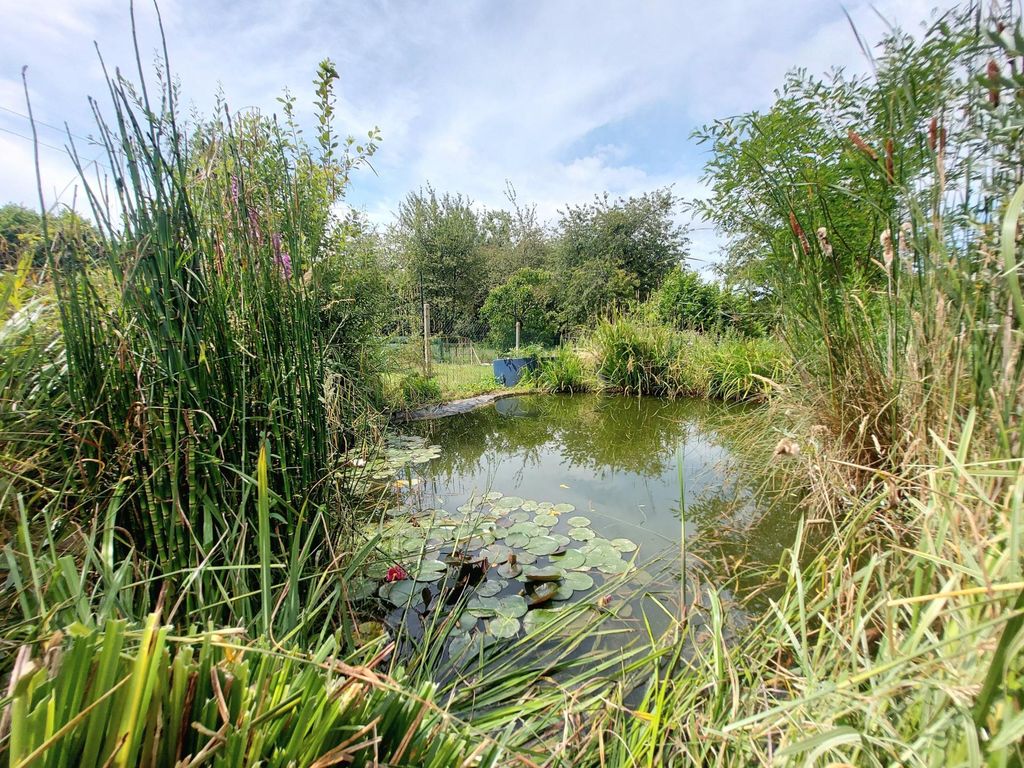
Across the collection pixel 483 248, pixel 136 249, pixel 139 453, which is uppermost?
pixel 483 248

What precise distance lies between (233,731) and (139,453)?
30.8 inches

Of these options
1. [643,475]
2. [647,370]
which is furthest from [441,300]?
[643,475]

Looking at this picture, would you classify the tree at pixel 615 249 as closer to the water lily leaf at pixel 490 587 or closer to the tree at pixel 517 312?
the tree at pixel 517 312

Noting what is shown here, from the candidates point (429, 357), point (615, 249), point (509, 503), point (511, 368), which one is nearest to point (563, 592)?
point (509, 503)

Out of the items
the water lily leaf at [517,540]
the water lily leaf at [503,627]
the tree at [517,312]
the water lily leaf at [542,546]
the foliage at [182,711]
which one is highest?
the tree at [517,312]

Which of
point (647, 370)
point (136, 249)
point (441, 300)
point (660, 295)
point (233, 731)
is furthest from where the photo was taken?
point (441, 300)

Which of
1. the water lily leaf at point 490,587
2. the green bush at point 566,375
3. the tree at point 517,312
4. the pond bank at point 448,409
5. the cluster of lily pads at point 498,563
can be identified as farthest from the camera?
the tree at point 517,312

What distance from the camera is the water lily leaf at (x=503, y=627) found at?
4.42ft

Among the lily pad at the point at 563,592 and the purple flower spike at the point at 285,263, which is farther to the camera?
the lily pad at the point at 563,592

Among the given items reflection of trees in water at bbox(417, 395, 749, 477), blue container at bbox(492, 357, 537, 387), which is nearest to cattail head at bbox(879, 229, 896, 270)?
reflection of trees in water at bbox(417, 395, 749, 477)

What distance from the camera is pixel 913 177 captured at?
1132 millimetres

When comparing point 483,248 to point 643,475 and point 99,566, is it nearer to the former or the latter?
point 643,475

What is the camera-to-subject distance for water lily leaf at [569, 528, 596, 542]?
204 cm

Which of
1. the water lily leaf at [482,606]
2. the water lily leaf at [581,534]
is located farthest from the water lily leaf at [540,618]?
the water lily leaf at [581,534]
